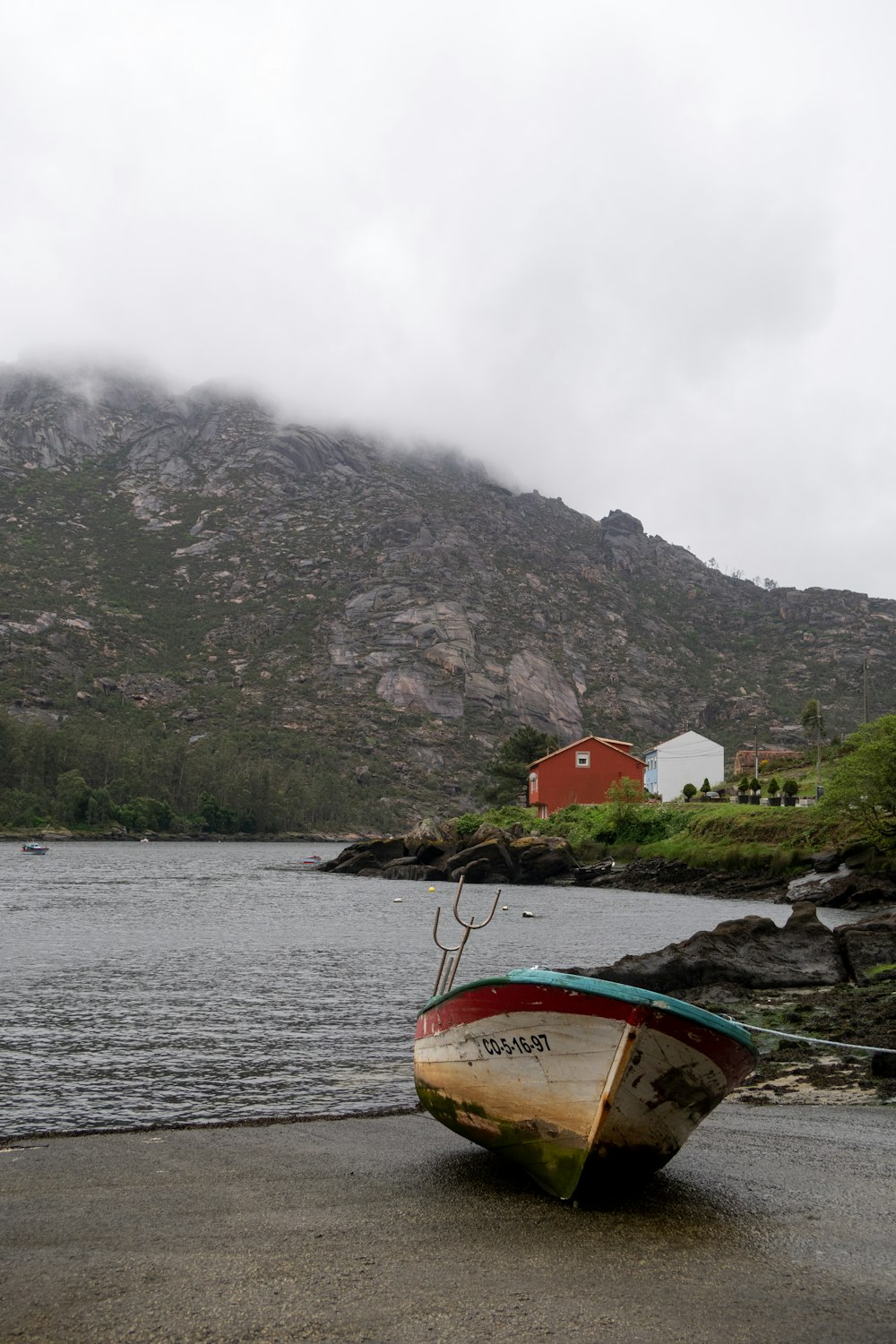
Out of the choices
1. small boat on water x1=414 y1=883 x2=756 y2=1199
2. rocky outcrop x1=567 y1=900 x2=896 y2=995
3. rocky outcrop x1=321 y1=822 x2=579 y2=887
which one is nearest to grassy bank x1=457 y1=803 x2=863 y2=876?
rocky outcrop x1=321 y1=822 x2=579 y2=887

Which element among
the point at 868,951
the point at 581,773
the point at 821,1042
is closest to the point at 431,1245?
the point at 821,1042

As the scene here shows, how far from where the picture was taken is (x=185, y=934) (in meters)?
33.3

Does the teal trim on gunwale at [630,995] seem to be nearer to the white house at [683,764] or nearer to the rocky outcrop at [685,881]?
the rocky outcrop at [685,881]

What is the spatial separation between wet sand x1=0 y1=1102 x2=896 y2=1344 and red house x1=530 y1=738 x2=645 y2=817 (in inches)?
2978

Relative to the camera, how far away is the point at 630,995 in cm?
749

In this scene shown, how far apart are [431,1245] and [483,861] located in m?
61.4

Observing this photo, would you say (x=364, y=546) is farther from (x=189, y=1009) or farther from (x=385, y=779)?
(x=189, y=1009)

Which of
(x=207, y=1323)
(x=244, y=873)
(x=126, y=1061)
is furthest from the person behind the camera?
(x=244, y=873)

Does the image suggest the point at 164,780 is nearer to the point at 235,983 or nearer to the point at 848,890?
the point at 848,890

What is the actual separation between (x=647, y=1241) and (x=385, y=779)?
5694 inches

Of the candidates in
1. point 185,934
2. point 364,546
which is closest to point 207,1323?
point 185,934

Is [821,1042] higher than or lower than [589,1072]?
lower

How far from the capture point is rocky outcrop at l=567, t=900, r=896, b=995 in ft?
64.5

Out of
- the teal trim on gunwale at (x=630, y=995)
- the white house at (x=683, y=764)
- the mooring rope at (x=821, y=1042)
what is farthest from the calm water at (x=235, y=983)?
the white house at (x=683, y=764)
